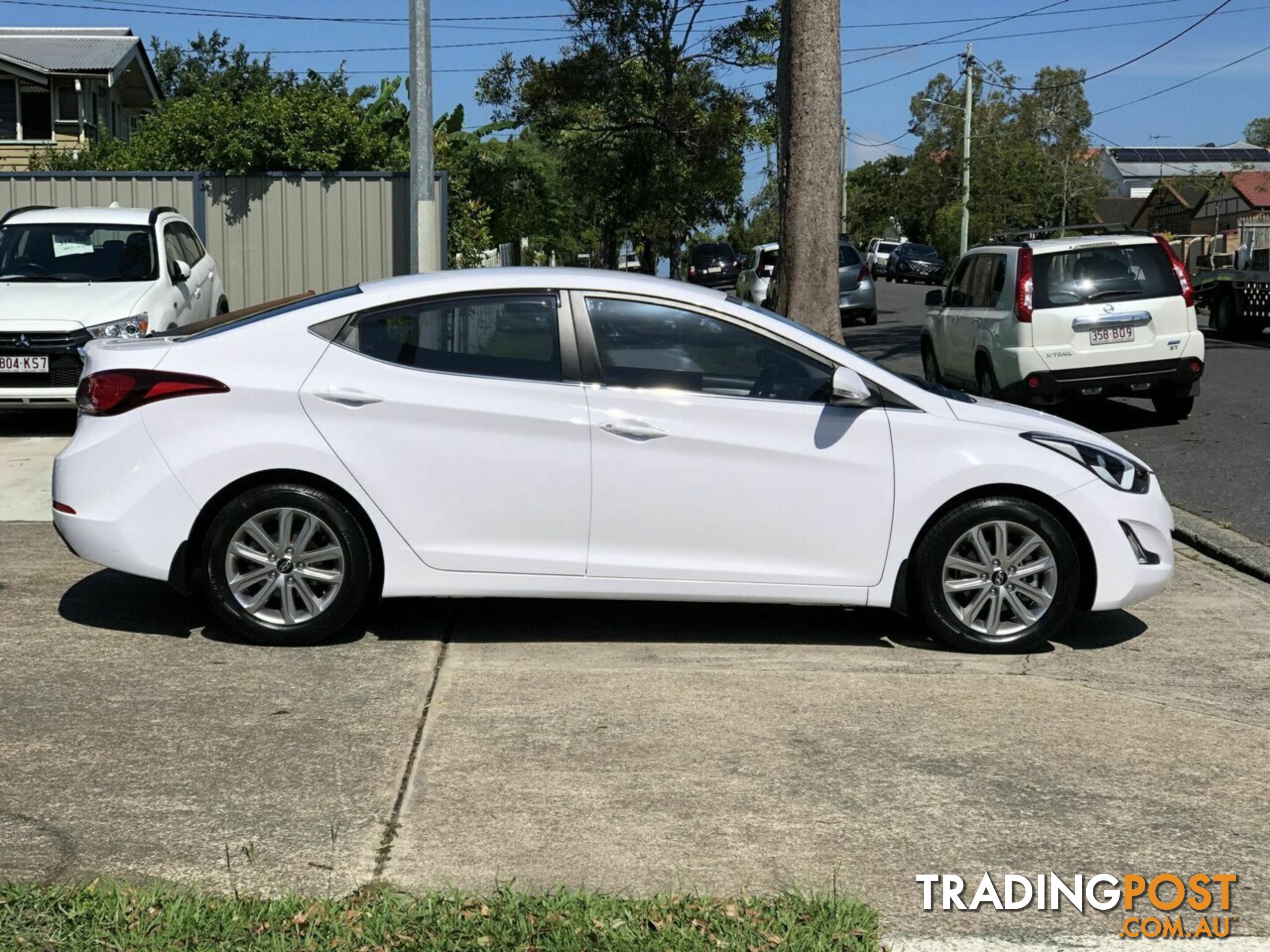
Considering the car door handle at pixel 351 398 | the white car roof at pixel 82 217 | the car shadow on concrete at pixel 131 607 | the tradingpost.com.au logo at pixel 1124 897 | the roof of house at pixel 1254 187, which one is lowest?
the tradingpost.com.au logo at pixel 1124 897

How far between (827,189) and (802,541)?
6.24m

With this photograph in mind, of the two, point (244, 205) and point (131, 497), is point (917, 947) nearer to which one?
point (131, 497)

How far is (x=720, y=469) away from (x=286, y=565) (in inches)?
70.4

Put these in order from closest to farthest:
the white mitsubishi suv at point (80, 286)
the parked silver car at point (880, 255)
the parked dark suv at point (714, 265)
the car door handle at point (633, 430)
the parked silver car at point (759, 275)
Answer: the car door handle at point (633, 430) → the white mitsubishi suv at point (80, 286) → the parked silver car at point (759, 275) → the parked dark suv at point (714, 265) → the parked silver car at point (880, 255)

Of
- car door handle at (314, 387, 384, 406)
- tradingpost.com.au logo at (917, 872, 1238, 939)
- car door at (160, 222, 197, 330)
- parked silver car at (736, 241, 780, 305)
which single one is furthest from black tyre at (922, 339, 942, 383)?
tradingpost.com.au logo at (917, 872, 1238, 939)

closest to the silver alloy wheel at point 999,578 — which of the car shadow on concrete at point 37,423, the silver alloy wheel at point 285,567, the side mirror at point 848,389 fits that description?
the side mirror at point 848,389

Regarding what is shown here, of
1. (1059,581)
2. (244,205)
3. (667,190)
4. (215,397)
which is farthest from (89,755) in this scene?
(667,190)

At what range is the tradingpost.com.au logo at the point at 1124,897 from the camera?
392cm

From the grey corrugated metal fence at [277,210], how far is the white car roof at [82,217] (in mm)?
3966

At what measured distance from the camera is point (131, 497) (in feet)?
20.8

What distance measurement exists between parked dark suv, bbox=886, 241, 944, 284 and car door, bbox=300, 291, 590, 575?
53.4m

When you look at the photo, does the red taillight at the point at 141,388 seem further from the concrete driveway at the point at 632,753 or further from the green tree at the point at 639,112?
the green tree at the point at 639,112

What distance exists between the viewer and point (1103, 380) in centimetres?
1323

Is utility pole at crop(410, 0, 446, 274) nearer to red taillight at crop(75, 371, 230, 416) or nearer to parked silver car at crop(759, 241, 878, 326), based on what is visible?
red taillight at crop(75, 371, 230, 416)
